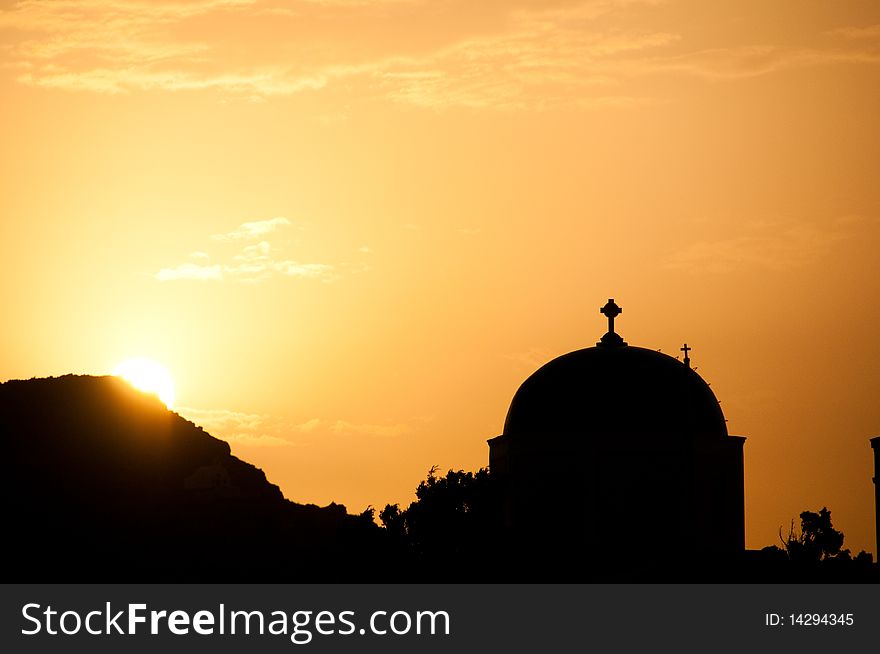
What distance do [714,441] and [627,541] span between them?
462 centimetres

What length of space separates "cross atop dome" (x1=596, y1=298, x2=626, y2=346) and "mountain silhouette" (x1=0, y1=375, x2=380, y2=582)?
37.6 m

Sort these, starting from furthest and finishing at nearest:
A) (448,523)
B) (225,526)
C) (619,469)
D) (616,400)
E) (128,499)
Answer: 1. (128,499)
2. (225,526)
3. (448,523)
4. (616,400)
5. (619,469)

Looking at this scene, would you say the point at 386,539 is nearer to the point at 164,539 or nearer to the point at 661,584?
the point at 661,584

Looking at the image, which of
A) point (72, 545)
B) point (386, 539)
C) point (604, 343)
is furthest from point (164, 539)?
point (604, 343)

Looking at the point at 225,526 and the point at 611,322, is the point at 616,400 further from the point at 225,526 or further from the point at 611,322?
the point at 225,526

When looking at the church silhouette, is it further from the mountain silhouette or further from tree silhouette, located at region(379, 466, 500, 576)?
the mountain silhouette

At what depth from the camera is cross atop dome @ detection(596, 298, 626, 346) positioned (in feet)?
208

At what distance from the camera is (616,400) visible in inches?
2372

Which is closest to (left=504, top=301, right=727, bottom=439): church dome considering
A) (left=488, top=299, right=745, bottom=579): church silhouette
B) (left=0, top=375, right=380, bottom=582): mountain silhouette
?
(left=488, top=299, right=745, bottom=579): church silhouette

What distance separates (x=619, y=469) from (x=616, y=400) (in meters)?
2.47

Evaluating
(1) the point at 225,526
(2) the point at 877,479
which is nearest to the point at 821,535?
(2) the point at 877,479

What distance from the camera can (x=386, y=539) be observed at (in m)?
70.8

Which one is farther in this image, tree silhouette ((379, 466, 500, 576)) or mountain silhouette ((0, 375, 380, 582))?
mountain silhouette ((0, 375, 380, 582))

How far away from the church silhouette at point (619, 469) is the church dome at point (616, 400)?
35 millimetres
